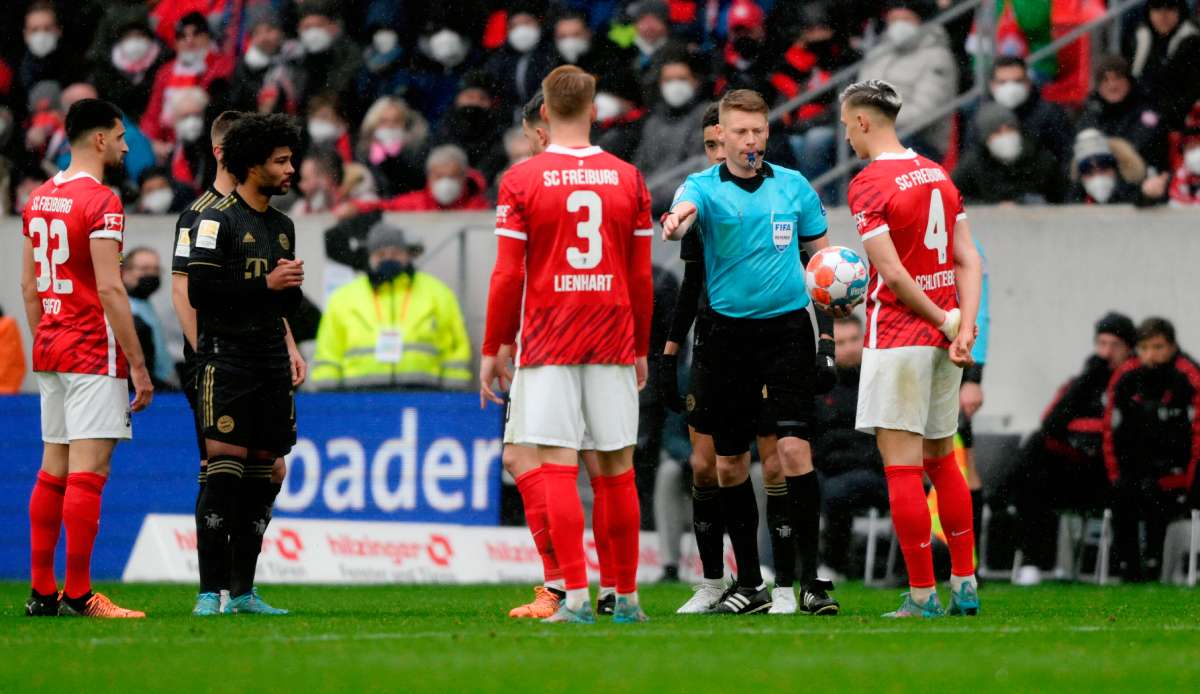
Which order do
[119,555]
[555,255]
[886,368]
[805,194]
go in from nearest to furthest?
[555,255] < [886,368] < [805,194] < [119,555]

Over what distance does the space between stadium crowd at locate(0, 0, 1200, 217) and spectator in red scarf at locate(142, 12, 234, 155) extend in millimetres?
24

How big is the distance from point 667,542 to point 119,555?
3.95 m

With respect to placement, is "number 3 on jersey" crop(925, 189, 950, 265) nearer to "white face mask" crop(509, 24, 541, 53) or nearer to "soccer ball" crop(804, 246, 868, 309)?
"soccer ball" crop(804, 246, 868, 309)

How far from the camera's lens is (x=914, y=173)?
878 centimetres

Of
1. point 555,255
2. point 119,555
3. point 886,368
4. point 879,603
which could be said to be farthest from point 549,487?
point 119,555

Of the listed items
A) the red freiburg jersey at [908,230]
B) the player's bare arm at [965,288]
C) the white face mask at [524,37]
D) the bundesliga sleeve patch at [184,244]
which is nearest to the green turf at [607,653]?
the player's bare arm at [965,288]

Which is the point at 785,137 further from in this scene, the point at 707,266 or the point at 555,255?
the point at 555,255

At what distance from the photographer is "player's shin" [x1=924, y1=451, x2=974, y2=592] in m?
8.95

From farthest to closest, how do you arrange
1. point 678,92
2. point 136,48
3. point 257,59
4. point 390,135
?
point 136,48
point 257,59
point 390,135
point 678,92

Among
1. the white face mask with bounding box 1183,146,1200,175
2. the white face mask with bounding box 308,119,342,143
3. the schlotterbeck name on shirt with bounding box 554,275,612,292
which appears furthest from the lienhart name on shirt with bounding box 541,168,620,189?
the white face mask with bounding box 308,119,342,143

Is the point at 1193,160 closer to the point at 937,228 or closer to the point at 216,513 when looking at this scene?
the point at 937,228

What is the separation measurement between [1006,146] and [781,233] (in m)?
6.40

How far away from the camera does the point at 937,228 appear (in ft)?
29.0

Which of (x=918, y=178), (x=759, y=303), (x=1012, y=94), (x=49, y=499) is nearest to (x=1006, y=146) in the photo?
(x=1012, y=94)
